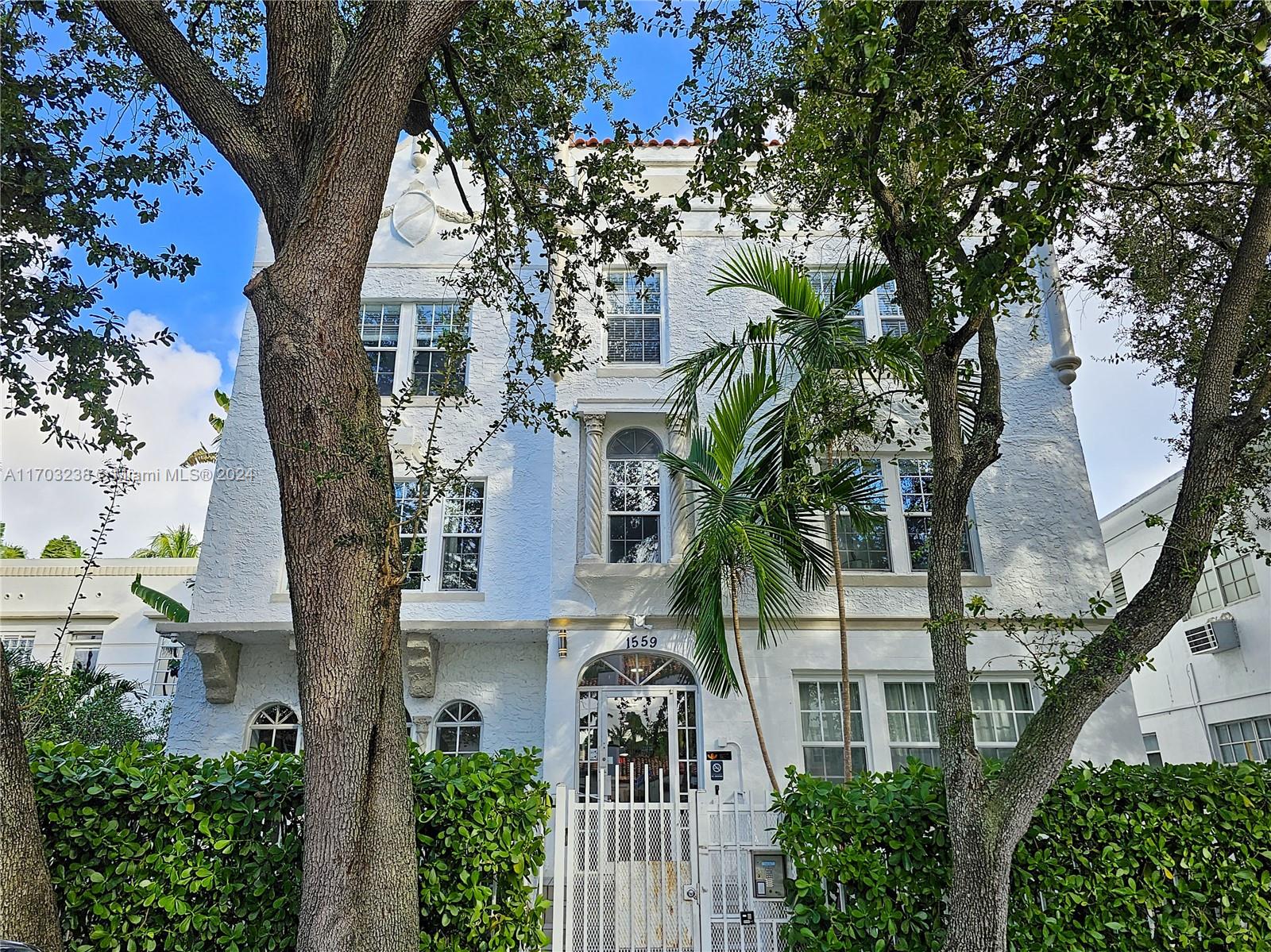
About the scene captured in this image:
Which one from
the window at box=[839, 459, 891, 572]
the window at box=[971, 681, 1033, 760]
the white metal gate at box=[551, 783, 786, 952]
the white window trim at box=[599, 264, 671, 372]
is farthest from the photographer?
the white window trim at box=[599, 264, 671, 372]

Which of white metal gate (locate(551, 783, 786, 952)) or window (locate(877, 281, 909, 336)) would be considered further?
window (locate(877, 281, 909, 336))

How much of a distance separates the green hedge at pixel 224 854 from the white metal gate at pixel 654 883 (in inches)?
45.3

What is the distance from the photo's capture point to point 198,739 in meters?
11.8

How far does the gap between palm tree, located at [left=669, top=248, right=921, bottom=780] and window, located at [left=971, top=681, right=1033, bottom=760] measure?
204 centimetres

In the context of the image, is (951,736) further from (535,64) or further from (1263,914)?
(535,64)

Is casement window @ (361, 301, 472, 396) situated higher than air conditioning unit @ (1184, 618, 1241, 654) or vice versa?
casement window @ (361, 301, 472, 396)

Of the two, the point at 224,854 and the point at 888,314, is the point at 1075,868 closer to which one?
the point at 224,854

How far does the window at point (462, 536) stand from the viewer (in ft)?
40.5

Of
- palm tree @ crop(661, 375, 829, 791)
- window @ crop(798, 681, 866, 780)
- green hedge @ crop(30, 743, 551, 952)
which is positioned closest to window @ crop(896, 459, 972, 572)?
palm tree @ crop(661, 375, 829, 791)

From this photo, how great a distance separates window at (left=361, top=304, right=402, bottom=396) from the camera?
1345 cm

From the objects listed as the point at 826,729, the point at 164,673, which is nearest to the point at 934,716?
the point at 826,729

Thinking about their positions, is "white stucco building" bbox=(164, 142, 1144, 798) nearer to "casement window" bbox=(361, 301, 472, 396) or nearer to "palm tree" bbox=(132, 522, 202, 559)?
"casement window" bbox=(361, 301, 472, 396)

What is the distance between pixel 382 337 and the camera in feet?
44.8

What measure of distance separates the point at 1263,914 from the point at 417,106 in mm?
8582
